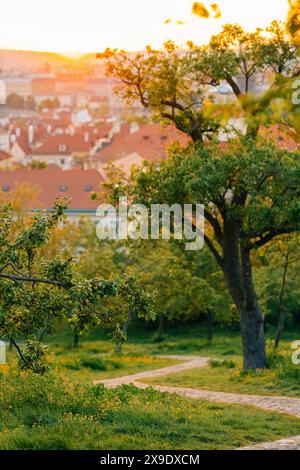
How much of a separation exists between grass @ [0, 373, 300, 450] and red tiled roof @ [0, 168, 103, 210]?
236 feet

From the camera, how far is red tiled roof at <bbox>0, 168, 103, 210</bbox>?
285 feet

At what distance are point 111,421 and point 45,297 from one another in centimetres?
187

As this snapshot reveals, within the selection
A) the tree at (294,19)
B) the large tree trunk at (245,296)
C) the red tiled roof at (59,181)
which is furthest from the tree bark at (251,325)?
the red tiled roof at (59,181)

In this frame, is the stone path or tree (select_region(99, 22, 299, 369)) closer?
the stone path

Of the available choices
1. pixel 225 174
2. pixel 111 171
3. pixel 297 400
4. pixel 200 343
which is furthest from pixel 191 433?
pixel 200 343

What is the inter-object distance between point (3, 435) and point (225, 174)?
37.7ft

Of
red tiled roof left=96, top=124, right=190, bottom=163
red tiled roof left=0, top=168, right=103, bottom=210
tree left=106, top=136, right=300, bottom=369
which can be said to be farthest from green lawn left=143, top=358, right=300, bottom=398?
red tiled roof left=96, top=124, right=190, bottom=163

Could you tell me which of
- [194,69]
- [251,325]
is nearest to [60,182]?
[251,325]

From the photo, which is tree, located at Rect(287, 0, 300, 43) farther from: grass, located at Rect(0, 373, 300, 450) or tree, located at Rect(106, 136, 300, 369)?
tree, located at Rect(106, 136, 300, 369)

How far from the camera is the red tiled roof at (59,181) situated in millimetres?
86831

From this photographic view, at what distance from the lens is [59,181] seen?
89.3 meters

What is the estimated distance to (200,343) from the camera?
38469 millimetres
